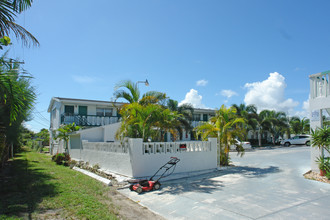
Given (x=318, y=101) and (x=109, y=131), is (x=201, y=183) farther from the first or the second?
(x=109, y=131)

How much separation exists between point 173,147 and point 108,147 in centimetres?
335

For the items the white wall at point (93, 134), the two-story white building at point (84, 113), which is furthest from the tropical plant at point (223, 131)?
the two-story white building at point (84, 113)

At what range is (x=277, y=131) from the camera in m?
37.8

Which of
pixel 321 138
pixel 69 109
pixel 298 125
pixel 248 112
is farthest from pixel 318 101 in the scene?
pixel 298 125

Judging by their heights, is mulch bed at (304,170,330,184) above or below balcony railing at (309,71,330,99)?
below

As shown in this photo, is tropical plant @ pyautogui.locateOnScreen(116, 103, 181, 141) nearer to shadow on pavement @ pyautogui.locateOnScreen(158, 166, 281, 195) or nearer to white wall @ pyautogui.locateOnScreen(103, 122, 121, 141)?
shadow on pavement @ pyautogui.locateOnScreen(158, 166, 281, 195)

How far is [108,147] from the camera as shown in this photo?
36.9ft

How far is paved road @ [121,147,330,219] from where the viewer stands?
207 inches

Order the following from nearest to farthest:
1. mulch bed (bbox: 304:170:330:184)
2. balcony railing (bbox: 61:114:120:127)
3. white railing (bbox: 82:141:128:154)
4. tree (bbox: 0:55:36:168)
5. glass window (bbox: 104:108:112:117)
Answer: tree (bbox: 0:55:36:168)
mulch bed (bbox: 304:170:330:184)
white railing (bbox: 82:141:128:154)
balcony railing (bbox: 61:114:120:127)
glass window (bbox: 104:108:112:117)

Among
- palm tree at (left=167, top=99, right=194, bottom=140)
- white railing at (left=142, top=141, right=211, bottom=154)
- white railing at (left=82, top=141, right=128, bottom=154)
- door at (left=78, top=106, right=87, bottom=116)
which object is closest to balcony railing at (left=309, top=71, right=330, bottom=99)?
white railing at (left=142, top=141, right=211, bottom=154)

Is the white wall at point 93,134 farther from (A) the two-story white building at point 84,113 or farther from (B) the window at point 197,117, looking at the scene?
(B) the window at point 197,117

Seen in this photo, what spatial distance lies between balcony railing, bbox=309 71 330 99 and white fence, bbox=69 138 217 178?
15.8 feet

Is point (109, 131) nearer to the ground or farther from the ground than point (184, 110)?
nearer to the ground

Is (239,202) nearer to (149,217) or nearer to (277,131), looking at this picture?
(149,217)
